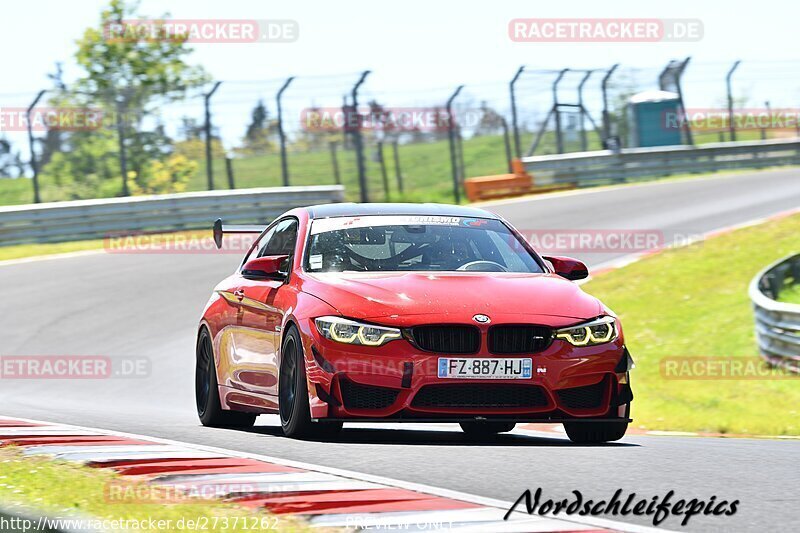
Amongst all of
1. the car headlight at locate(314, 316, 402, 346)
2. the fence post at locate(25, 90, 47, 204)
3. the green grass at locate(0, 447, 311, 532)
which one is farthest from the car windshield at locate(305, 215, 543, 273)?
the fence post at locate(25, 90, 47, 204)

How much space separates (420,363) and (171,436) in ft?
6.24

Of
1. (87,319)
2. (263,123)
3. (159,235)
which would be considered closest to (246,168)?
(263,123)

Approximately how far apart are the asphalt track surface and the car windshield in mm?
1069

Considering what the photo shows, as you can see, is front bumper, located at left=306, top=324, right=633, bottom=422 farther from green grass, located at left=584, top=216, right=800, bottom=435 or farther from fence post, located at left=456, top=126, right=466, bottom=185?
fence post, located at left=456, top=126, right=466, bottom=185

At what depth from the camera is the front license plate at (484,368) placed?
791cm

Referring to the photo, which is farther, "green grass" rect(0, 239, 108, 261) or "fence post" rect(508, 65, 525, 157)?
"fence post" rect(508, 65, 525, 157)

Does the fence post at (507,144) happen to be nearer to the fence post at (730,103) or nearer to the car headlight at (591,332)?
the fence post at (730,103)

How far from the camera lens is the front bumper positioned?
7883 mm

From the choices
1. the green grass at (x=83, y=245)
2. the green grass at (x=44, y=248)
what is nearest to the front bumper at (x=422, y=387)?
the green grass at (x=83, y=245)

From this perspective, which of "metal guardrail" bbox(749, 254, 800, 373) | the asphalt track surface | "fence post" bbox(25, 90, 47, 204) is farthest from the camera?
"fence post" bbox(25, 90, 47, 204)

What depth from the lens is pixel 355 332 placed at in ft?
26.0

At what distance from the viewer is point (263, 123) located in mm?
30109

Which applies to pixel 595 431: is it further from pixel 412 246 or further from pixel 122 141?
pixel 122 141

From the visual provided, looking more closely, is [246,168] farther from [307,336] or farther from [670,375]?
[307,336]
